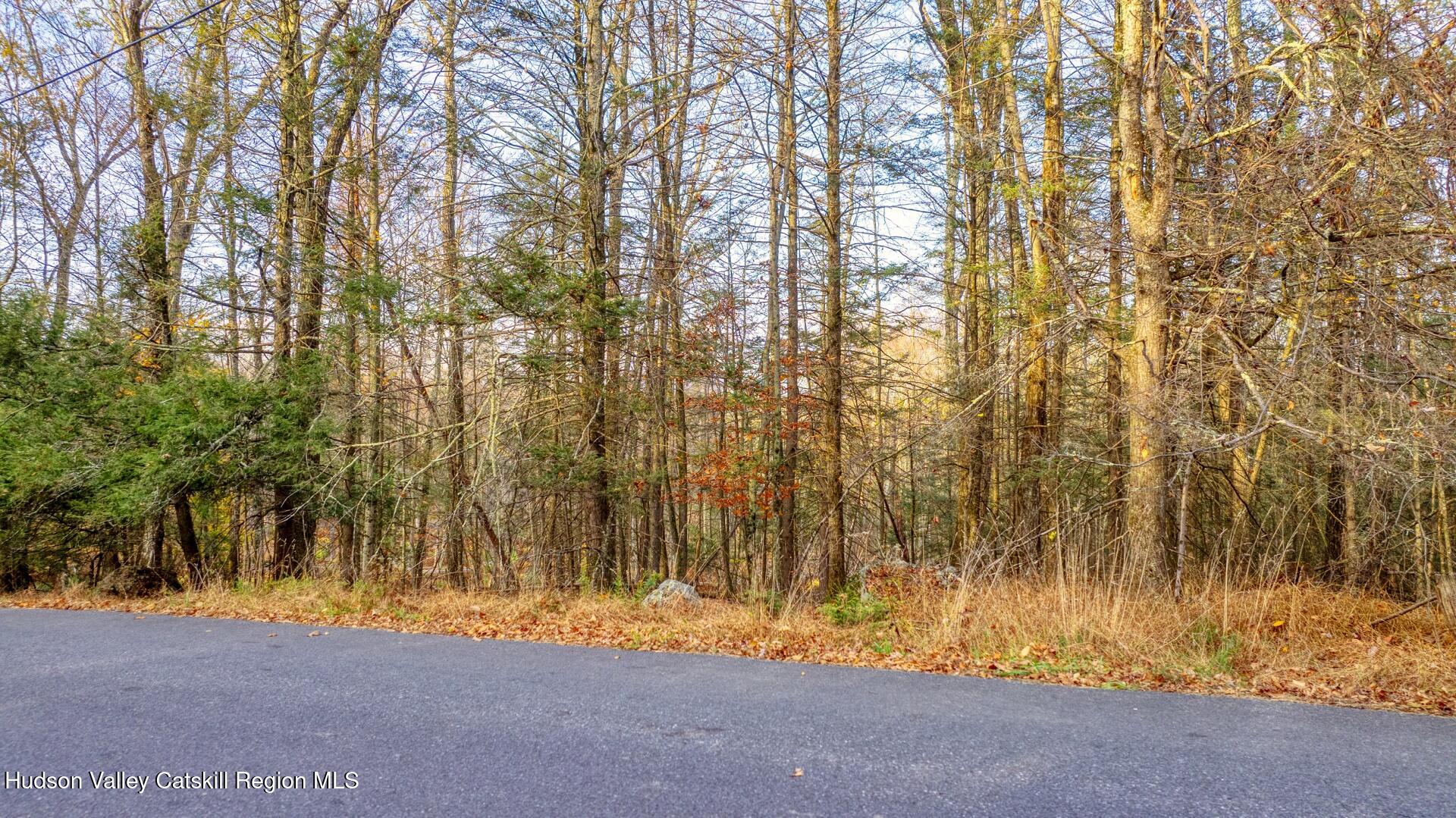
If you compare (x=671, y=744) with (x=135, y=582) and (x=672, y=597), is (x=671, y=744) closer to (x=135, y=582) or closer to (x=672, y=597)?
(x=672, y=597)

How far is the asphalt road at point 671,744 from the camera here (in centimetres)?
264

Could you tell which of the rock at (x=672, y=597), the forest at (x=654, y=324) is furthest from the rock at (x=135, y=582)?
the rock at (x=672, y=597)

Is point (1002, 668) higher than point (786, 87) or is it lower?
lower

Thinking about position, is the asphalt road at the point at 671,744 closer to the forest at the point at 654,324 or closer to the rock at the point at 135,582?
the forest at the point at 654,324

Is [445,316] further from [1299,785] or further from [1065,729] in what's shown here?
[1299,785]

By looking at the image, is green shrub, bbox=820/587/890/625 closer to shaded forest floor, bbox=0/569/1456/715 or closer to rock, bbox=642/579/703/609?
shaded forest floor, bbox=0/569/1456/715

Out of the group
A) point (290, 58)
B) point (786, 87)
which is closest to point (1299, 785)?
point (786, 87)

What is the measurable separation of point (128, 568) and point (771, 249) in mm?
10138

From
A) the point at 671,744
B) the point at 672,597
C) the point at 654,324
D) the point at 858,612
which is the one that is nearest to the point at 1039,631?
the point at 858,612

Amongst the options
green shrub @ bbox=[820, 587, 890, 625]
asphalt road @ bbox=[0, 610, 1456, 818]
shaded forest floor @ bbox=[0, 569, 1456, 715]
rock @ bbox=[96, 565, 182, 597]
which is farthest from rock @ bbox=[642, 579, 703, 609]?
rock @ bbox=[96, 565, 182, 597]

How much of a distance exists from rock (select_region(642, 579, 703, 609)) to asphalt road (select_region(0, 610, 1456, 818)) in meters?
4.09

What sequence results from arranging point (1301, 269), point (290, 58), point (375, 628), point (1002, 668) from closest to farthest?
point (1002, 668), point (1301, 269), point (375, 628), point (290, 58)

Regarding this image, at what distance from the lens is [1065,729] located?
3557 mm

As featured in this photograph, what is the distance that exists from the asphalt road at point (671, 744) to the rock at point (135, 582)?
6.06m
